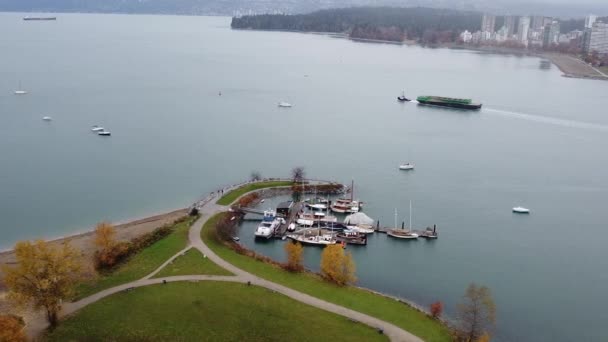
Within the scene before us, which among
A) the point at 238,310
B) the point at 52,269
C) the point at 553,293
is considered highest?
the point at 52,269

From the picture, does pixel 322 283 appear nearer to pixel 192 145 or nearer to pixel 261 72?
pixel 192 145

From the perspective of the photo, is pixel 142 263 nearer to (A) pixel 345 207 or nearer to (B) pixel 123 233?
(B) pixel 123 233

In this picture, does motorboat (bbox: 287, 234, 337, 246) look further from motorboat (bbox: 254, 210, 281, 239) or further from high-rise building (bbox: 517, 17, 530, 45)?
high-rise building (bbox: 517, 17, 530, 45)

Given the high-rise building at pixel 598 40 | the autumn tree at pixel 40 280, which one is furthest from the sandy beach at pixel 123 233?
the high-rise building at pixel 598 40

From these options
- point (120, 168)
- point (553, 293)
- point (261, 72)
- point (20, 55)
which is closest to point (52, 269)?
point (553, 293)

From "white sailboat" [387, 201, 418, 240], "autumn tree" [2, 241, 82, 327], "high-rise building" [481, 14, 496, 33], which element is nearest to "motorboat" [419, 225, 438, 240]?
"white sailboat" [387, 201, 418, 240]

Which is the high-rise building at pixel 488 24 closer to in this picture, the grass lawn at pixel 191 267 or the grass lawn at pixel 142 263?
the grass lawn at pixel 142 263

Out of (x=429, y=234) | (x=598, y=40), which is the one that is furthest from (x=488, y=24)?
(x=429, y=234)
